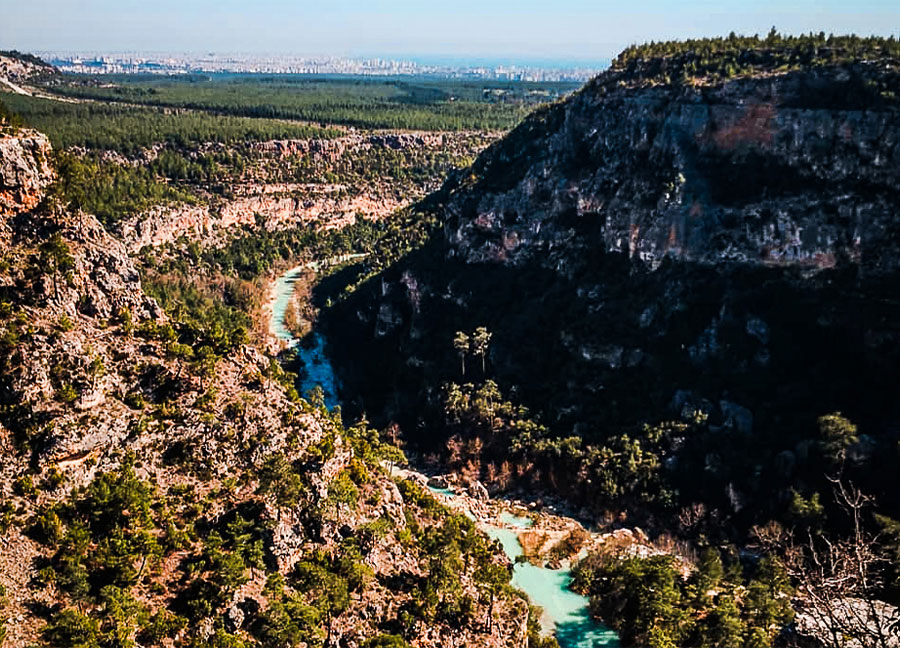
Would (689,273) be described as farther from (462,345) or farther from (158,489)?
(158,489)

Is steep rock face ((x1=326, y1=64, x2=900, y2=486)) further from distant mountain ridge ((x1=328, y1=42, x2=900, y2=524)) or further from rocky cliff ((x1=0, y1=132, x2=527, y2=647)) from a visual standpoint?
rocky cliff ((x1=0, y1=132, x2=527, y2=647))

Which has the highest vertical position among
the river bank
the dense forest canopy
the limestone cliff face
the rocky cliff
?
the dense forest canopy

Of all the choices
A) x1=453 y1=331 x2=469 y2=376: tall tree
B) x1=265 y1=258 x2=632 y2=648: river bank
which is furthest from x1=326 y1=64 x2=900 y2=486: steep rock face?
x1=265 y1=258 x2=632 y2=648: river bank

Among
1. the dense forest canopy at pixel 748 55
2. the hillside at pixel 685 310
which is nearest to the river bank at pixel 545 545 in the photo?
the hillside at pixel 685 310

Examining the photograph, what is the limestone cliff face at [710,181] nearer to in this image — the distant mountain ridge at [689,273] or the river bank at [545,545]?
the distant mountain ridge at [689,273]

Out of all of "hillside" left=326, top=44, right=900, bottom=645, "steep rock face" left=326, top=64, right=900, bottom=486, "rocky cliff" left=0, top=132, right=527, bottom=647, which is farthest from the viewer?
"steep rock face" left=326, top=64, right=900, bottom=486
